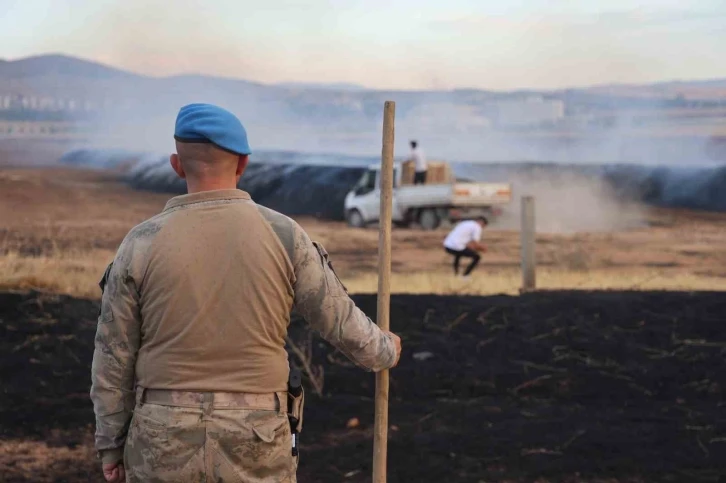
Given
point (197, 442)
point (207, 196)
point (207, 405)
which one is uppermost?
point (207, 196)

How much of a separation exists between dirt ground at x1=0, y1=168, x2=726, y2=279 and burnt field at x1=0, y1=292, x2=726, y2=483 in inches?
185

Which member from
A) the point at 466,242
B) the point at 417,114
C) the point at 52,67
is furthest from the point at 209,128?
the point at 417,114

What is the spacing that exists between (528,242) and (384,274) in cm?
813

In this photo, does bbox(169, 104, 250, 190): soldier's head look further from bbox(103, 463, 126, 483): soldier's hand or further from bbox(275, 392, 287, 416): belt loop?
bbox(103, 463, 126, 483): soldier's hand

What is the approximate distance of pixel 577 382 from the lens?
28.3 ft

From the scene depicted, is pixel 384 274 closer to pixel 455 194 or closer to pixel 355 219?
pixel 455 194

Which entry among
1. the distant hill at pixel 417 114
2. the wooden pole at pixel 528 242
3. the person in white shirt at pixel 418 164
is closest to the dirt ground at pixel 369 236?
the person in white shirt at pixel 418 164

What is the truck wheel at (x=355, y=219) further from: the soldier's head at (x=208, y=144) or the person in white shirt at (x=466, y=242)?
the soldier's head at (x=208, y=144)

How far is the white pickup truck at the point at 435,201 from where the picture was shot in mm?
18141

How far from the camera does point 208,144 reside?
3117mm

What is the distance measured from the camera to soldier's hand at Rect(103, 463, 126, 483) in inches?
125

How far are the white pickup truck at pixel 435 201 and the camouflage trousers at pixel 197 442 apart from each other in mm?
14995

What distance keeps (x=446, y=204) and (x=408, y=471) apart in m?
11.9

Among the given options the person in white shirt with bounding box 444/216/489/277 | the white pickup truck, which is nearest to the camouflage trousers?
the person in white shirt with bounding box 444/216/489/277
